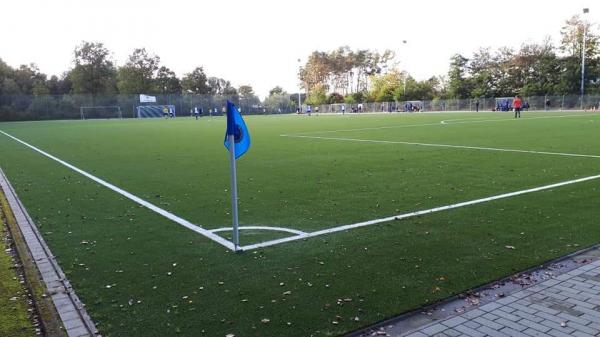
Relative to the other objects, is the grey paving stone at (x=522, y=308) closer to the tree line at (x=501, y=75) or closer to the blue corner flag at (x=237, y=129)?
the blue corner flag at (x=237, y=129)

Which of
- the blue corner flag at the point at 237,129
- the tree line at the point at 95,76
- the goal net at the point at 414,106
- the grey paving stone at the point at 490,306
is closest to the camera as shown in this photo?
the grey paving stone at the point at 490,306

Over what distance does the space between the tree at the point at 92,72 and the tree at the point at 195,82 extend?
17.2 m

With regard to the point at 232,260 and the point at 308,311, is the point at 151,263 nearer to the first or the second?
the point at 232,260

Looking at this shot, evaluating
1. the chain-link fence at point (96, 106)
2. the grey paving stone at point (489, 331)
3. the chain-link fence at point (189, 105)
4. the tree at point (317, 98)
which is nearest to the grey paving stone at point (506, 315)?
the grey paving stone at point (489, 331)

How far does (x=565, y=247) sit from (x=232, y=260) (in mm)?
3944

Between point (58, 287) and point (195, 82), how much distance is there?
350 feet

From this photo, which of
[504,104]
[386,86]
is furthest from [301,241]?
[386,86]

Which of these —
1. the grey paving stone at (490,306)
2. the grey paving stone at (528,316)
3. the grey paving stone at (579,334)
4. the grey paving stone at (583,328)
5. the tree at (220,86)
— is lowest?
the grey paving stone at (579,334)

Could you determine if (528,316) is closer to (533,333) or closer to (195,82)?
(533,333)

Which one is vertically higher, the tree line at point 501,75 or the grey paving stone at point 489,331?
the tree line at point 501,75

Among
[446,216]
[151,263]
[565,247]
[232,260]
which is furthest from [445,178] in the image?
[151,263]

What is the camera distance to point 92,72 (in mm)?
90938

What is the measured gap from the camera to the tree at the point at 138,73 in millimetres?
90938

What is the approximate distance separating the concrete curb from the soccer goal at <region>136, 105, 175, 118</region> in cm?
7389
